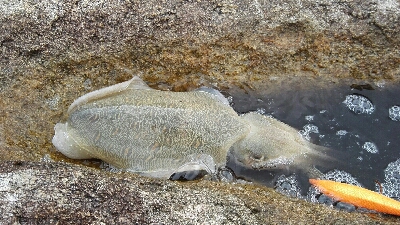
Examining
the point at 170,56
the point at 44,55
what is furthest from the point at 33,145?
the point at 170,56

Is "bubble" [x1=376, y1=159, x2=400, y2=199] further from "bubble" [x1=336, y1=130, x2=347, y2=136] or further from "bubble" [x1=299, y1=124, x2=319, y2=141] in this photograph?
"bubble" [x1=299, y1=124, x2=319, y2=141]

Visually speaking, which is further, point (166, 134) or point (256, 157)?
point (256, 157)

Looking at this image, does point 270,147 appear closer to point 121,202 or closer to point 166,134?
point 166,134

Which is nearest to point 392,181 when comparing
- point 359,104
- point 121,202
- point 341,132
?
point 341,132

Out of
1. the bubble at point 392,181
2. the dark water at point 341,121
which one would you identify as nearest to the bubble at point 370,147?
the dark water at point 341,121

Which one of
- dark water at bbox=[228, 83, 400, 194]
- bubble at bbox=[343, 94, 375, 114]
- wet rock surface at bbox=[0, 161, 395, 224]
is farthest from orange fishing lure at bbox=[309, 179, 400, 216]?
bubble at bbox=[343, 94, 375, 114]
